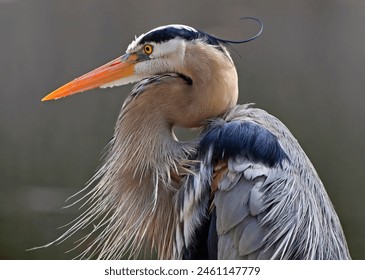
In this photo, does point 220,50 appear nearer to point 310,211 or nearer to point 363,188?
point 310,211

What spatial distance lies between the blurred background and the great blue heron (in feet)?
7.72

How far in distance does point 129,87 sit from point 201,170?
3171 millimetres

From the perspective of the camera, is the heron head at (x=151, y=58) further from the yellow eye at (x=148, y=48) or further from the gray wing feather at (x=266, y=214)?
the gray wing feather at (x=266, y=214)

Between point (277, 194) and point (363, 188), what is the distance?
2876 mm

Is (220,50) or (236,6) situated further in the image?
(236,6)

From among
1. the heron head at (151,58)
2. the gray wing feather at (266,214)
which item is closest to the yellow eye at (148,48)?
the heron head at (151,58)

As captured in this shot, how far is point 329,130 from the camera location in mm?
4918

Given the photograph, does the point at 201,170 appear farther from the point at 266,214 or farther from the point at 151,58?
the point at 151,58

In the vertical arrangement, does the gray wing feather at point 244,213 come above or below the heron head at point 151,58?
below

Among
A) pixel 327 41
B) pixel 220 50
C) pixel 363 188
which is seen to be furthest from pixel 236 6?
pixel 220 50

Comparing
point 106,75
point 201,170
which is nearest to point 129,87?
point 106,75

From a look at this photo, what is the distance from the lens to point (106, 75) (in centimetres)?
165

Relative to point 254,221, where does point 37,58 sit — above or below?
below

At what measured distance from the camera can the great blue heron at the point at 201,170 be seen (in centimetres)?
149
